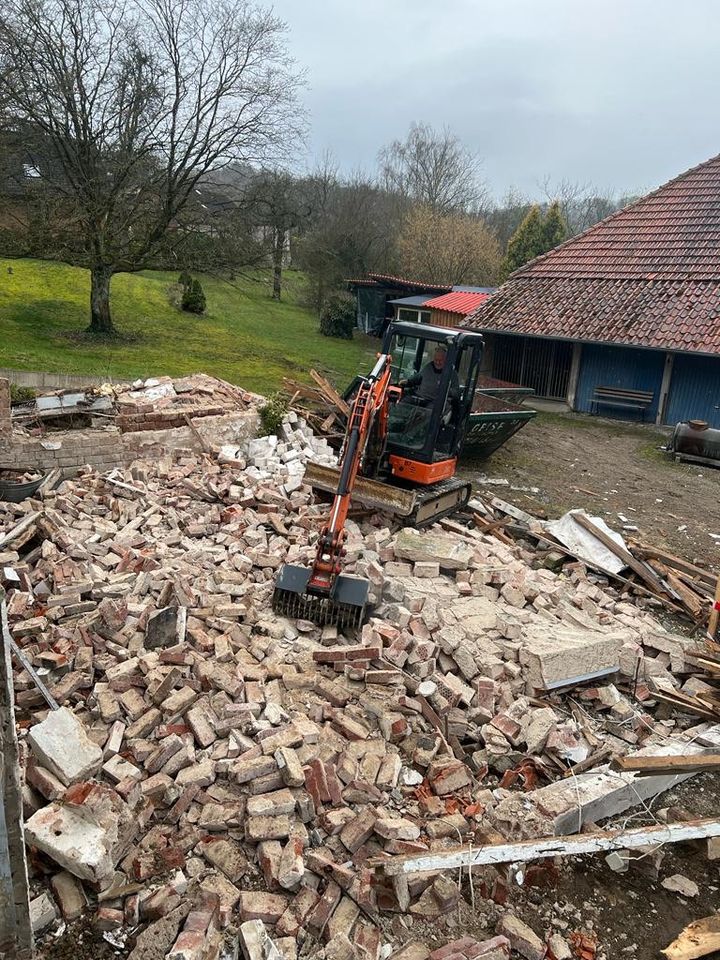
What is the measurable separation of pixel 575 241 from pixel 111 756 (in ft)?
65.5

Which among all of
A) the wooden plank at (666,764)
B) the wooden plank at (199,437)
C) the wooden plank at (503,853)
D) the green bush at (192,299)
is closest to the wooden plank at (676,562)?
the wooden plank at (666,764)

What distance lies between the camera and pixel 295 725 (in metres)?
5.02

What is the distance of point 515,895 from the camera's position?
13.9 ft

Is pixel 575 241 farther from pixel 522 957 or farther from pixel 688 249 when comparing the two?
pixel 522 957

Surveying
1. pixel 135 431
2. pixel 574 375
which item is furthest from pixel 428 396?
pixel 574 375

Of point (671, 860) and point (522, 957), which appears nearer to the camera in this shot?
point (522, 957)

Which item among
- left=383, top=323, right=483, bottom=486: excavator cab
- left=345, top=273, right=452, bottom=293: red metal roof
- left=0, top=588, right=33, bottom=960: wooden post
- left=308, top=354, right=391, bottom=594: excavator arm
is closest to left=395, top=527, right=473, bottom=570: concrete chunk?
left=308, top=354, right=391, bottom=594: excavator arm

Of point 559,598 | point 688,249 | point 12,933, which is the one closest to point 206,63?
point 688,249

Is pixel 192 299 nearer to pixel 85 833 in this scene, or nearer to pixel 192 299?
pixel 192 299

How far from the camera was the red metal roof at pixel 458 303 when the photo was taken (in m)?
23.2

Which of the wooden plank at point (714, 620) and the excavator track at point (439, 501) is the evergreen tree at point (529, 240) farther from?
the wooden plank at point (714, 620)

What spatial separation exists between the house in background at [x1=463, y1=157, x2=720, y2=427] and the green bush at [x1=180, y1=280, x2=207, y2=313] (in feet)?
A: 46.1

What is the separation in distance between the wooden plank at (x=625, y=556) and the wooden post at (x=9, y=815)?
24.2ft

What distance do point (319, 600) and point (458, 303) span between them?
19.5 m
